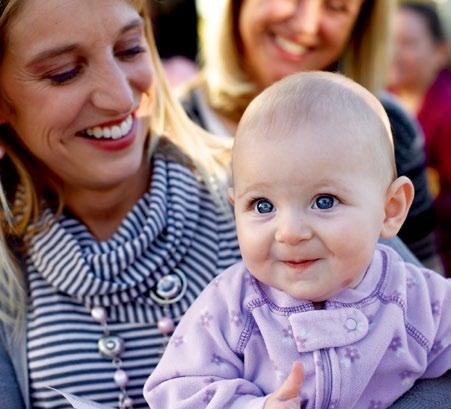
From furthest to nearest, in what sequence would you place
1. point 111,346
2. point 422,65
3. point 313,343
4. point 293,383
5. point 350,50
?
point 422,65, point 350,50, point 111,346, point 313,343, point 293,383

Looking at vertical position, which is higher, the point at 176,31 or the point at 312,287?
the point at 312,287

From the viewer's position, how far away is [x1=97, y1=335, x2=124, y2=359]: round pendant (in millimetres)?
1986

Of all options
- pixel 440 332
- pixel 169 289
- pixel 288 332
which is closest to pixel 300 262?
pixel 288 332

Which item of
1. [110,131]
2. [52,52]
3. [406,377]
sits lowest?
[406,377]

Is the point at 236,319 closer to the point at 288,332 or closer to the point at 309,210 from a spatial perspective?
the point at 288,332

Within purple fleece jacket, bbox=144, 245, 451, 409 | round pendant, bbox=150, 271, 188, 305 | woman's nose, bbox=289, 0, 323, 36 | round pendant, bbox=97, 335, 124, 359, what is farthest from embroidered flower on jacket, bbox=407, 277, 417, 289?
woman's nose, bbox=289, 0, 323, 36

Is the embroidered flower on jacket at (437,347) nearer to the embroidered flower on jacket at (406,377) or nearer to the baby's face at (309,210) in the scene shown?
the embroidered flower on jacket at (406,377)

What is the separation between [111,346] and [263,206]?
0.63 meters

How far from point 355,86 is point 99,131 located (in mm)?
690

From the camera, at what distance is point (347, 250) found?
1.52 metres

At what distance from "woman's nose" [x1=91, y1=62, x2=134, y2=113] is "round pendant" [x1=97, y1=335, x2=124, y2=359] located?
53 centimetres

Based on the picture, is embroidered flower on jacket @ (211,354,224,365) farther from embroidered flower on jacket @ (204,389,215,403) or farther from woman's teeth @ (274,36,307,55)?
woman's teeth @ (274,36,307,55)

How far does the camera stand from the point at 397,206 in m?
1.62

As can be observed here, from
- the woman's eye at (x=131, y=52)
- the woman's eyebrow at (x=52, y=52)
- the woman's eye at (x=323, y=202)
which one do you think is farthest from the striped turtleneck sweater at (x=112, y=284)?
the woman's eye at (x=323, y=202)
